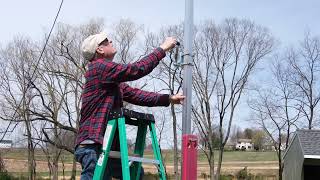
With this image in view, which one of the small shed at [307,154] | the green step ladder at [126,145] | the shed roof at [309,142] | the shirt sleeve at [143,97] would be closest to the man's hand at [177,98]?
the shirt sleeve at [143,97]

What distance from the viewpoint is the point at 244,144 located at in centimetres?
5916

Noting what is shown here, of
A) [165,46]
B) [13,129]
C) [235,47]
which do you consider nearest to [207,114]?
[235,47]

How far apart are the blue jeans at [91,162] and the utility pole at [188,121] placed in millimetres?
433

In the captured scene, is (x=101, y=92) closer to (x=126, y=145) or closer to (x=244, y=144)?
(x=126, y=145)

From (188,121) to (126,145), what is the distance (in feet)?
1.51

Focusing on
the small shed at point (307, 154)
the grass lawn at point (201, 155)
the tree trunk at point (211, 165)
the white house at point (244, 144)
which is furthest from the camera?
the white house at point (244, 144)

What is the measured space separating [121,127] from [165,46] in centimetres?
62

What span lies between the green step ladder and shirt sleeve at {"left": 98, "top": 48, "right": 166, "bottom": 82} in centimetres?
21

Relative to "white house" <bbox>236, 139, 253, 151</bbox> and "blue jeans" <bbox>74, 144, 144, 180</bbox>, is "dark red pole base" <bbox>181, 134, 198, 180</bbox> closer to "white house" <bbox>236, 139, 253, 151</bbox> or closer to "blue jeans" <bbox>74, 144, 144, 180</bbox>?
"blue jeans" <bbox>74, 144, 144, 180</bbox>

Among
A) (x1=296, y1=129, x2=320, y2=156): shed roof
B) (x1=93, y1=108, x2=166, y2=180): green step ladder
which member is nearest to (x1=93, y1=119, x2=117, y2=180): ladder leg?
(x1=93, y1=108, x2=166, y2=180): green step ladder

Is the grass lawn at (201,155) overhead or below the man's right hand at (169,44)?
below

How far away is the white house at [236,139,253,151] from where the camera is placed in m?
56.9

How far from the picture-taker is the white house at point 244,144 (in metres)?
56.9

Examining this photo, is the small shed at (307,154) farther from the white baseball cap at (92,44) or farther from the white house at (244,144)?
the white house at (244,144)
